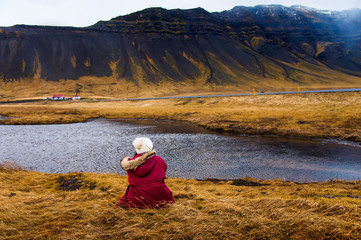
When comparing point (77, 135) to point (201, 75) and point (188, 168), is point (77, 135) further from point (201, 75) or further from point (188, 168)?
point (201, 75)

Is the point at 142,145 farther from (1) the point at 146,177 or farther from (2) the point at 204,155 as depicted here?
(2) the point at 204,155

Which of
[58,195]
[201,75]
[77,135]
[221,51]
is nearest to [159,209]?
[58,195]

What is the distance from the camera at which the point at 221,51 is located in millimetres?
182500

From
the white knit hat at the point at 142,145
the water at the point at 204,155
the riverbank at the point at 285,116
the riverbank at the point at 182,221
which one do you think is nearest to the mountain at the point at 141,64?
the riverbank at the point at 285,116

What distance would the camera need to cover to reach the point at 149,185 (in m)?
5.95

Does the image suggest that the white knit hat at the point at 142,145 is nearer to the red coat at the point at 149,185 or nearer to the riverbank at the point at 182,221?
the red coat at the point at 149,185

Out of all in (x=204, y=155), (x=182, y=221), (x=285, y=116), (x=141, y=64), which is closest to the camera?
(x=182, y=221)

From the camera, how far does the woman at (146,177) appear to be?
585 centimetres

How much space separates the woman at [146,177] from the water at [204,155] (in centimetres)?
1067

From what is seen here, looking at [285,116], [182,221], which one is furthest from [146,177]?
[285,116]

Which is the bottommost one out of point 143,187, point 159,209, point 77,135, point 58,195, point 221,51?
point 77,135

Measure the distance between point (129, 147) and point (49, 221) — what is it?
20.0 m

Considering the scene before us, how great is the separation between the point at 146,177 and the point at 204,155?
53.7 feet

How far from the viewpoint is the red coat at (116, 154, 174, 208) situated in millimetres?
5914
